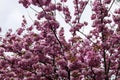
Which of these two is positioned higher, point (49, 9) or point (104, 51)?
point (49, 9)

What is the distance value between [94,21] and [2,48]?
2785mm

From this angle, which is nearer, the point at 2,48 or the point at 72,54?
the point at 72,54

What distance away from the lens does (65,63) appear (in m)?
7.89

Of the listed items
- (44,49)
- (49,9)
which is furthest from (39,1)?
(44,49)

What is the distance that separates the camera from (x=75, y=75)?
27.5 feet

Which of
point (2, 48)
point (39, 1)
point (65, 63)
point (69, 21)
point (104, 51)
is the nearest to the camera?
point (65, 63)

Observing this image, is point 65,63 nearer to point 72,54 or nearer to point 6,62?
point 72,54

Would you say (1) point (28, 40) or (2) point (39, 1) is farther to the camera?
(1) point (28, 40)

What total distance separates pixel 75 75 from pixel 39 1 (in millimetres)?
2092

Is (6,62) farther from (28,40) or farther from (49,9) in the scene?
(49,9)

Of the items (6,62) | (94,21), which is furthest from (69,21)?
(6,62)

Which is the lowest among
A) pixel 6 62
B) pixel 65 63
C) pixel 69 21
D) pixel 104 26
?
pixel 65 63

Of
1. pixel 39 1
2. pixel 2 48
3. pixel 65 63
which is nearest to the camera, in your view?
pixel 65 63

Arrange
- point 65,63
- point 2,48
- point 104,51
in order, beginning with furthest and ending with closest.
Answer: point 2,48, point 104,51, point 65,63
